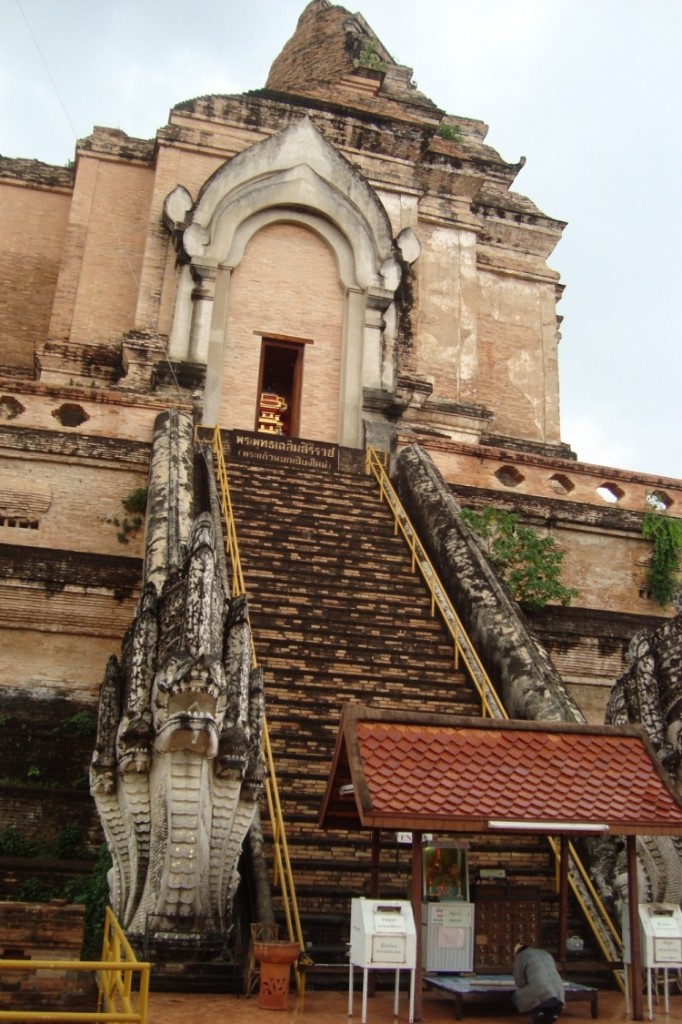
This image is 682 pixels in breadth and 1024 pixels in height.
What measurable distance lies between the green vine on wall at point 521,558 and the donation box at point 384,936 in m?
7.63

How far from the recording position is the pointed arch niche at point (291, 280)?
59.0 feet

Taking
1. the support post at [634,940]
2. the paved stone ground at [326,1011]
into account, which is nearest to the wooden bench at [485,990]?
the paved stone ground at [326,1011]

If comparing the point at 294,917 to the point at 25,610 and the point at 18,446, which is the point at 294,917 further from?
the point at 18,446

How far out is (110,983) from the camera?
6168 mm

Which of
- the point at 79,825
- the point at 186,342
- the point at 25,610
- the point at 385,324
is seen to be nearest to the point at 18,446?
the point at 25,610

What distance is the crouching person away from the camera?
6461 millimetres

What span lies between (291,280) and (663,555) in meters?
7.88

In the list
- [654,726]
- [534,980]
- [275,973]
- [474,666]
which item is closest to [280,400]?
[474,666]

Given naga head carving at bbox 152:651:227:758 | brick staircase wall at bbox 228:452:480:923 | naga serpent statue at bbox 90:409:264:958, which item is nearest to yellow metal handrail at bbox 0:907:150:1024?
naga serpent statue at bbox 90:409:264:958

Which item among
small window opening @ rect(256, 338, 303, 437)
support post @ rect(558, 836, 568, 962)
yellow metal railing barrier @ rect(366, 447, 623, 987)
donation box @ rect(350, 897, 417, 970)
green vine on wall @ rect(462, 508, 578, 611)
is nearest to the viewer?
donation box @ rect(350, 897, 417, 970)

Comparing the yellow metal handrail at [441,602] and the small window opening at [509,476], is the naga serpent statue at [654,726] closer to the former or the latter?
the yellow metal handrail at [441,602]

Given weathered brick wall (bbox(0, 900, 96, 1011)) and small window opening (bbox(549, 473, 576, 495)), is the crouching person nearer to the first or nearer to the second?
weathered brick wall (bbox(0, 900, 96, 1011))

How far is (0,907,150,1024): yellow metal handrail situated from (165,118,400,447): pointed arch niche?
11819 millimetres

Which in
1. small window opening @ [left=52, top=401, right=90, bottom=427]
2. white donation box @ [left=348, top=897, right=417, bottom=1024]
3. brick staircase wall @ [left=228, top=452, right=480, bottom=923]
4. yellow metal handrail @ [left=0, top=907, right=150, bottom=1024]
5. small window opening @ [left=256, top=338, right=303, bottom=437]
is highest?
small window opening @ [left=256, top=338, right=303, bottom=437]
